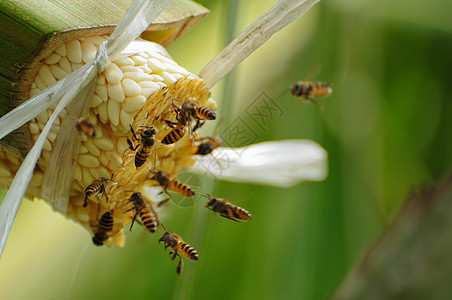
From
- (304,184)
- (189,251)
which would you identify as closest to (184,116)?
(189,251)

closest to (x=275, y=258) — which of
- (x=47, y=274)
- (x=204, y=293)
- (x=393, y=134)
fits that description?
(x=204, y=293)

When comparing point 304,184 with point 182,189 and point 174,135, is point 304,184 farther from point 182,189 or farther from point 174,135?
point 174,135

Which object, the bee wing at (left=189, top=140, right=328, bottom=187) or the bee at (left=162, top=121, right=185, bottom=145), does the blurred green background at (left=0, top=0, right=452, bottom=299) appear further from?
the bee at (left=162, top=121, right=185, bottom=145)

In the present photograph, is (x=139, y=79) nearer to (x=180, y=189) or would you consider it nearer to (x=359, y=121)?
(x=180, y=189)

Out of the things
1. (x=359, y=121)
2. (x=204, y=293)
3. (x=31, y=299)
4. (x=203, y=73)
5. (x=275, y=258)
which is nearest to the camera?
(x=203, y=73)

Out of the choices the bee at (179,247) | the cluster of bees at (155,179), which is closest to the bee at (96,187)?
the cluster of bees at (155,179)

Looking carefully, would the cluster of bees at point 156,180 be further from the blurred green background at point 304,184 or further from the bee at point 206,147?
the blurred green background at point 304,184

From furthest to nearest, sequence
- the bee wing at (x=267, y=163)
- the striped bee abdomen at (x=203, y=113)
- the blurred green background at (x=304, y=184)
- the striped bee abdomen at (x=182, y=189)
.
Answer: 1. the blurred green background at (x=304, y=184)
2. the bee wing at (x=267, y=163)
3. the striped bee abdomen at (x=182, y=189)
4. the striped bee abdomen at (x=203, y=113)
